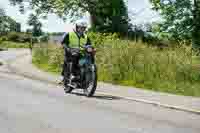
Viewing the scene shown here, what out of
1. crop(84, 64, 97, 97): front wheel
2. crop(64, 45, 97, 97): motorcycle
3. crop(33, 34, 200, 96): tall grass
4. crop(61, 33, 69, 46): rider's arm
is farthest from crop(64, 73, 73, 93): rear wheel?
crop(33, 34, 200, 96): tall grass

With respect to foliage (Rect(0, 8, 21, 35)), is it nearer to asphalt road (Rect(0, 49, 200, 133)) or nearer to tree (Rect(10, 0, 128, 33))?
tree (Rect(10, 0, 128, 33))

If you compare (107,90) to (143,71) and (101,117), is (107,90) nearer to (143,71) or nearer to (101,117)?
(143,71)

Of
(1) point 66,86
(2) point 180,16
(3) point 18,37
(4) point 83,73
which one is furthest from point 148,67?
(3) point 18,37

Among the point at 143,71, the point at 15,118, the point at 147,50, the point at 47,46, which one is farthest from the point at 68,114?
the point at 47,46

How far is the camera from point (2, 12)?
139375 mm

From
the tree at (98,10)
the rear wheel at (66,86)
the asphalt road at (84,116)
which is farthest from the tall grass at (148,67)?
the tree at (98,10)

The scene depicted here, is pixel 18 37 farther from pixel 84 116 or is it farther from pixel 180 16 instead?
pixel 84 116

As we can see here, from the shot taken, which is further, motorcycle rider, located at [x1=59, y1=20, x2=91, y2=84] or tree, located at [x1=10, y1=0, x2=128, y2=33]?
tree, located at [x1=10, y1=0, x2=128, y2=33]

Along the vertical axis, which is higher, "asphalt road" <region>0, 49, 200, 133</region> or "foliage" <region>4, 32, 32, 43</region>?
"asphalt road" <region>0, 49, 200, 133</region>

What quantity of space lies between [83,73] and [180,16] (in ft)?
123

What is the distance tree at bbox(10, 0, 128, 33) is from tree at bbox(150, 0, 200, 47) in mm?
3459

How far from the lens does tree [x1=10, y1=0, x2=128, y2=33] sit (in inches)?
1928

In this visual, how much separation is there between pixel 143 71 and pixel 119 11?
115 feet

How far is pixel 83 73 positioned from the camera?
14.2m
